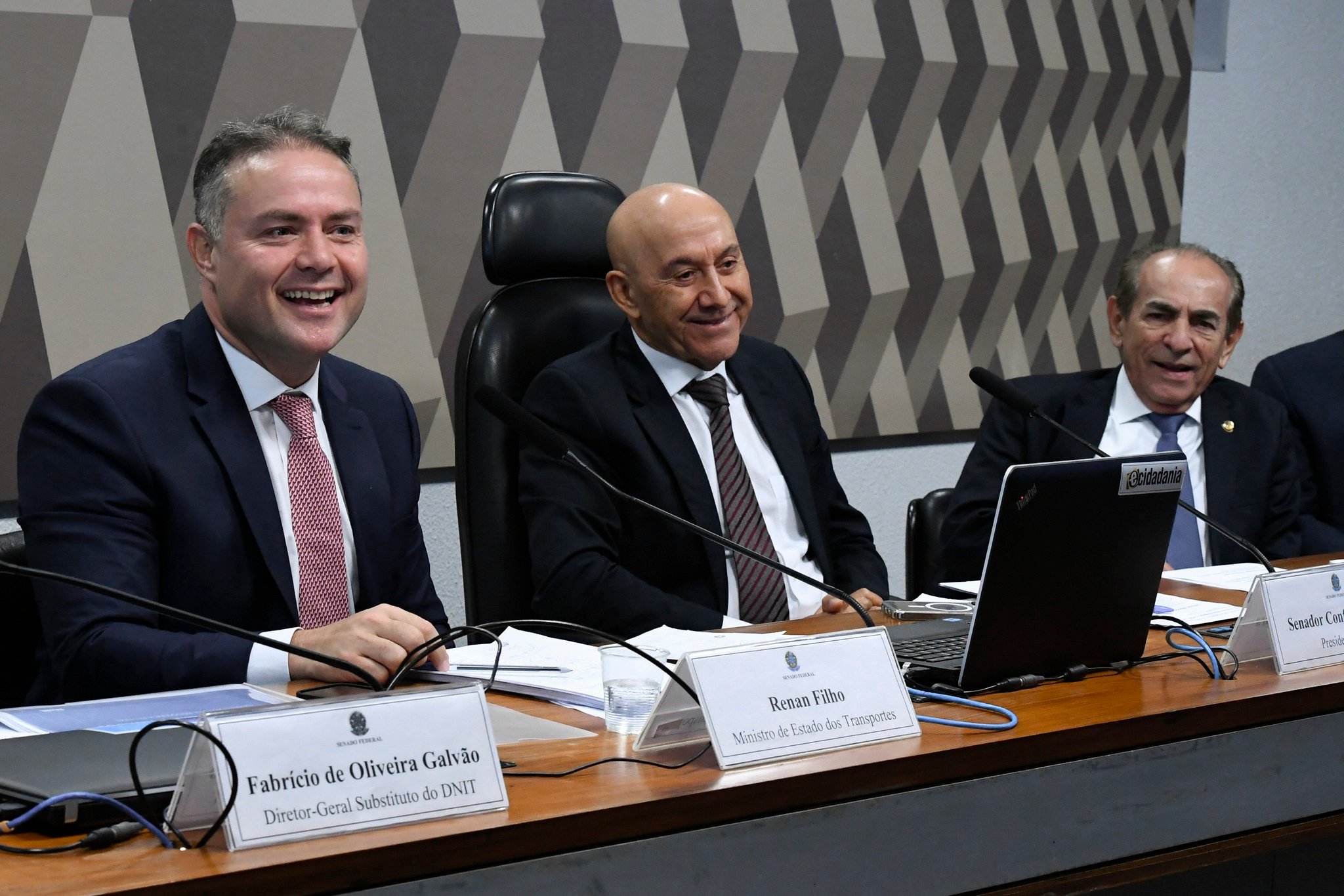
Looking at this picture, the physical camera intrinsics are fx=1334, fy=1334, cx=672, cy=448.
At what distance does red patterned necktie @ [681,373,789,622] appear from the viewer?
2.12 meters

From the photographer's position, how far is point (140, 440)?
1577mm

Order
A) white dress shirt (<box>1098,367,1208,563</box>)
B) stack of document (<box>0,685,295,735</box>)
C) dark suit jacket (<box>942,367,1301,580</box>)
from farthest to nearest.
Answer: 1. white dress shirt (<box>1098,367,1208,563</box>)
2. dark suit jacket (<box>942,367,1301,580</box>)
3. stack of document (<box>0,685,295,735</box>)

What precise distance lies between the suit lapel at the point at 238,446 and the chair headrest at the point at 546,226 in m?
0.59

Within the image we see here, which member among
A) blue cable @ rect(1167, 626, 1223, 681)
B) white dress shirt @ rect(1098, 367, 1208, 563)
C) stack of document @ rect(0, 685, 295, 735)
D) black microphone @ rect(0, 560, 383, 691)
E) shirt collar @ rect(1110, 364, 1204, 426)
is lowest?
blue cable @ rect(1167, 626, 1223, 681)

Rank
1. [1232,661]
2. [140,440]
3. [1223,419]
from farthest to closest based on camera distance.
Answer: [1223,419] < [140,440] < [1232,661]

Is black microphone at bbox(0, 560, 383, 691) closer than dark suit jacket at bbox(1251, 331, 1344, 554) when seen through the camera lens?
Yes

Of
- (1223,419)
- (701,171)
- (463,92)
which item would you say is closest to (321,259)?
(463,92)

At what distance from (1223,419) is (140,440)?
6.21ft

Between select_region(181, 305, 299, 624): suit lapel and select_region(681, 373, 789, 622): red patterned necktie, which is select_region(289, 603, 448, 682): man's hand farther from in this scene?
select_region(681, 373, 789, 622): red patterned necktie

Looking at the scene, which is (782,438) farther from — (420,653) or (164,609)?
(164,609)

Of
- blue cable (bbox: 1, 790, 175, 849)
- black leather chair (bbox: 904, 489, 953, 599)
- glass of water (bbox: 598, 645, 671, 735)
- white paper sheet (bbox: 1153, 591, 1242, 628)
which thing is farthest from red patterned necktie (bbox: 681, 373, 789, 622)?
blue cable (bbox: 1, 790, 175, 849)

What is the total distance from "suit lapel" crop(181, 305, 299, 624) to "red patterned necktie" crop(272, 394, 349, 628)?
27 mm

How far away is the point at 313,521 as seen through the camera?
170cm

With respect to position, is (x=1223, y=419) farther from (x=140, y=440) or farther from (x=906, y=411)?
(x=140, y=440)
